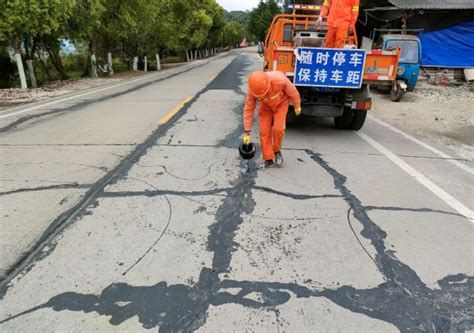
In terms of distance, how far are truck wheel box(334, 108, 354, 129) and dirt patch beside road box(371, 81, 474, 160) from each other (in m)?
1.42

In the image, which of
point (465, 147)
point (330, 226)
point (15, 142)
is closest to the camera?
point (330, 226)

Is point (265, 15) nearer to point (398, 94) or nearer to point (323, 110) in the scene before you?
point (398, 94)

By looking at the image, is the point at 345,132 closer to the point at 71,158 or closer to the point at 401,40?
the point at 71,158

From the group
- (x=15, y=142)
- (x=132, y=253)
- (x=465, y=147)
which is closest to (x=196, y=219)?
(x=132, y=253)

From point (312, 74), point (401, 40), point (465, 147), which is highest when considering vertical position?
point (401, 40)

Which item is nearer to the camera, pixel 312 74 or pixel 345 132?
pixel 312 74

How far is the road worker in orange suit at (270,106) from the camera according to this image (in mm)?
4277

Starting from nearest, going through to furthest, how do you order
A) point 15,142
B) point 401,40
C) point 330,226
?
point 330,226 → point 15,142 → point 401,40

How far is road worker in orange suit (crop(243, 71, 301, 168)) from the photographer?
4277mm

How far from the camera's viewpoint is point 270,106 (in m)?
4.70

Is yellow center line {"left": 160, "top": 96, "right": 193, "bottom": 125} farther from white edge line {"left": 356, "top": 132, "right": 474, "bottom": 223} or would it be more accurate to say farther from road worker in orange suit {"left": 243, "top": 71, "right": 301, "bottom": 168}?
white edge line {"left": 356, "top": 132, "right": 474, "bottom": 223}

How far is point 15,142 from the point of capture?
228 inches

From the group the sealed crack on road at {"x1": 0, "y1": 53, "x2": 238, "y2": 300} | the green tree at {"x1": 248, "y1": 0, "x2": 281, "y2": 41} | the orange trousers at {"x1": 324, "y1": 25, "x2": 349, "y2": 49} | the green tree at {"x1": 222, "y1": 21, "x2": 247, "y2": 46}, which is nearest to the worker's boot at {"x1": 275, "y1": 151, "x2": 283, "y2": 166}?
the sealed crack on road at {"x1": 0, "y1": 53, "x2": 238, "y2": 300}

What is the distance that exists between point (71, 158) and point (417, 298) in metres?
4.59
